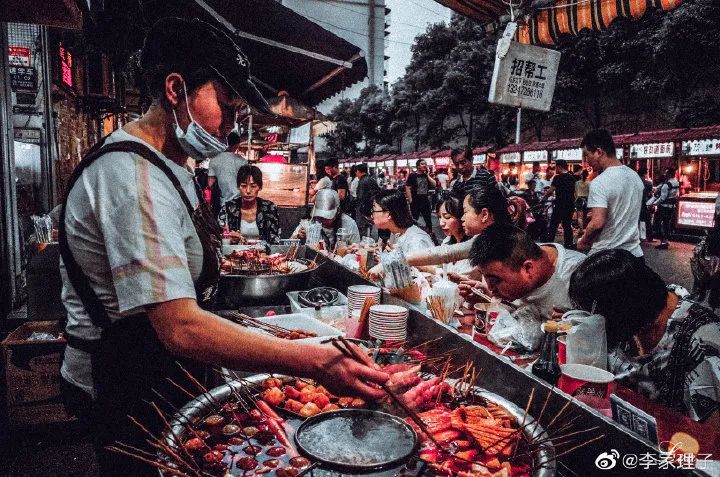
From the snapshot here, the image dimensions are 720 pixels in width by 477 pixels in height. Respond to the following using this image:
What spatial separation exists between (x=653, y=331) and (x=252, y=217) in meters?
5.19

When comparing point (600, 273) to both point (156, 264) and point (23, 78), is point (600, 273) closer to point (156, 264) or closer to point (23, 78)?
point (156, 264)

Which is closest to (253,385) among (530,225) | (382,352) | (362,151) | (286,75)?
(382,352)

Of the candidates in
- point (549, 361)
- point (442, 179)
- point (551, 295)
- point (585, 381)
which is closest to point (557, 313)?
point (551, 295)

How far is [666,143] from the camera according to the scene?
64.7ft

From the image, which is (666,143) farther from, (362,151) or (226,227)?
(362,151)

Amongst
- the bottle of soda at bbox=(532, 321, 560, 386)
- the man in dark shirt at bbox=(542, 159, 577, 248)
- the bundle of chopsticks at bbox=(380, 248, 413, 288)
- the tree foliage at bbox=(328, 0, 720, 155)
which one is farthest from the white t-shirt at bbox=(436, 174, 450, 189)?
the bottle of soda at bbox=(532, 321, 560, 386)

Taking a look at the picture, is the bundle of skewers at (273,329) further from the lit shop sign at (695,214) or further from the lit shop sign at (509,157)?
the lit shop sign at (509,157)

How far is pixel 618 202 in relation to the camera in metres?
5.56

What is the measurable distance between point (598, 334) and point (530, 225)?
1427cm

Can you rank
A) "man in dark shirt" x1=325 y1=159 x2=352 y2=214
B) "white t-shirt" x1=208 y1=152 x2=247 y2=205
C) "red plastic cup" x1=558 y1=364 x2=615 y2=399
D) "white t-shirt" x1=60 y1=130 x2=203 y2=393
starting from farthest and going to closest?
"man in dark shirt" x1=325 y1=159 x2=352 y2=214 < "white t-shirt" x1=208 y1=152 x2=247 y2=205 < "red plastic cup" x1=558 y1=364 x2=615 y2=399 < "white t-shirt" x1=60 y1=130 x2=203 y2=393

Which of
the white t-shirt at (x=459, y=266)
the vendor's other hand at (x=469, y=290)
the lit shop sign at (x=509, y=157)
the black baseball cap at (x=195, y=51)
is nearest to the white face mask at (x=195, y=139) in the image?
the black baseball cap at (x=195, y=51)

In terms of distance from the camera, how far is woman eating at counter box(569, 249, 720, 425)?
2145 mm

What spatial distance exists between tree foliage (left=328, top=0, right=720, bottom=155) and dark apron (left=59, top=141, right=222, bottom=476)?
1982 centimetres

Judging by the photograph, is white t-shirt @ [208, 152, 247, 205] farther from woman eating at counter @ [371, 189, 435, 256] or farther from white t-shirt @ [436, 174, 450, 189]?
white t-shirt @ [436, 174, 450, 189]
